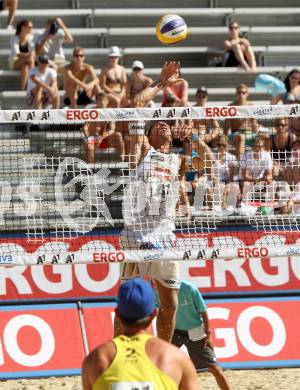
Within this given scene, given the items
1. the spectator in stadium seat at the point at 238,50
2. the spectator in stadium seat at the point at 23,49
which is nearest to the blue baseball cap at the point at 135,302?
the spectator in stadium seat at the point at 23,49

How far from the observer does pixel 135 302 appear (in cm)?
495

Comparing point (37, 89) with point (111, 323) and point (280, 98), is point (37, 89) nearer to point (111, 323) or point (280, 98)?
point (280, 98)

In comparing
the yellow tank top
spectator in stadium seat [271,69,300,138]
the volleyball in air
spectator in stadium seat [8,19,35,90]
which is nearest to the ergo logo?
the volleyball in air

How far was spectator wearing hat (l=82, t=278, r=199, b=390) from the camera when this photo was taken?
4.85 metres

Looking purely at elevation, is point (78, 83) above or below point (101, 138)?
above

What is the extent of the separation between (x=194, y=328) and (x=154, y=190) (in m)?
1.28

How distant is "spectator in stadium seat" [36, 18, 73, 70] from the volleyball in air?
478cm

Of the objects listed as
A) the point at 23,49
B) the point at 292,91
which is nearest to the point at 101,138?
the point at 23,49

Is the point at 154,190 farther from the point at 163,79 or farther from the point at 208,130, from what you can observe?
the point at 208,130

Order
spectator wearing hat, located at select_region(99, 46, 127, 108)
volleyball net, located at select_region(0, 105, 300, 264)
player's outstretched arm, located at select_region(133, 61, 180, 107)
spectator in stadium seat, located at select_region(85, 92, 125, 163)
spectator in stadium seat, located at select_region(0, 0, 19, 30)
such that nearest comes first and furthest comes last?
1. volleyball net, located at select_region(0, 105, 300, 264)
2. player's outstretched arm, located at select_region(133, 61, 180, 107)
3. spectator in stadium seat, located at select_region(85, 92, 125, 163)
4. spectator wearing hat, located at select_region(99, 46, 127, 108)
5. spectator in stadium seat, located at select_region(0, 0, 19, 30)

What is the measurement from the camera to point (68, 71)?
47.1 ft

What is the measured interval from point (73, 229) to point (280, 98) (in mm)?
5299

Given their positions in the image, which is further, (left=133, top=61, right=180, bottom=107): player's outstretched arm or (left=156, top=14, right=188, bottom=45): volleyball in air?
(left=156, top=14, right=188, bottom=45): volleyball in air

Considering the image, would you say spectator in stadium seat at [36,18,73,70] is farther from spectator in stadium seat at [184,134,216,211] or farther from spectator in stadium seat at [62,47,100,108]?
spectator in stadium seat at [184,134,216,211]
